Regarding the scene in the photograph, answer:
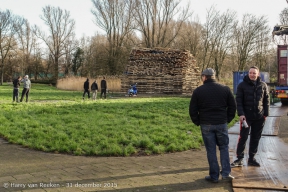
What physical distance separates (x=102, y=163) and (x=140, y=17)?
1664 inches

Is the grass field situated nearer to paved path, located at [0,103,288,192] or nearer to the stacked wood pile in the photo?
paved path, located at [0,103,288,192]

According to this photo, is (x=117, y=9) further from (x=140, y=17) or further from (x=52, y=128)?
(x=52, y=128)

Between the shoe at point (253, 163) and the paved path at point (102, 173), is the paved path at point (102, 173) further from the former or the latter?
the shoe at point (253, 163)

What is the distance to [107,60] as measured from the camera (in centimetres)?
4650

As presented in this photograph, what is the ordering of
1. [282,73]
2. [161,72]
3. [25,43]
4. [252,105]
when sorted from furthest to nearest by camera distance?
[25,43]
[161,72]
[282,73]
[252,105]

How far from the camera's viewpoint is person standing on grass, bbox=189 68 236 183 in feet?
15.8

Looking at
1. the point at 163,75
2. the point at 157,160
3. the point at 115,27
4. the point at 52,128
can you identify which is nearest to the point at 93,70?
the point at 115,27

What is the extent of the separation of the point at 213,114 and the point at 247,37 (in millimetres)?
41036

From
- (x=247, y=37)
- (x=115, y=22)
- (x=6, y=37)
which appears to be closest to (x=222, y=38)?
(x=247, y=37)

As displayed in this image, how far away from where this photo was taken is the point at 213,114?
481 centimetres

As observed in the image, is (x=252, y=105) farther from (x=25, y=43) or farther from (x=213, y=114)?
(x=25, y=43)

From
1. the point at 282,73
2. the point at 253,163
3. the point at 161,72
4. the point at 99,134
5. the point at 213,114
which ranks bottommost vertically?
the point at 253,163

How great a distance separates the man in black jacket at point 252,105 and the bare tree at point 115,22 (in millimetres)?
40604

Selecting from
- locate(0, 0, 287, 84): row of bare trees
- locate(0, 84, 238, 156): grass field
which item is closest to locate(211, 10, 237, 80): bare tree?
locate(0, 0, 287, 84): row of bare trees
